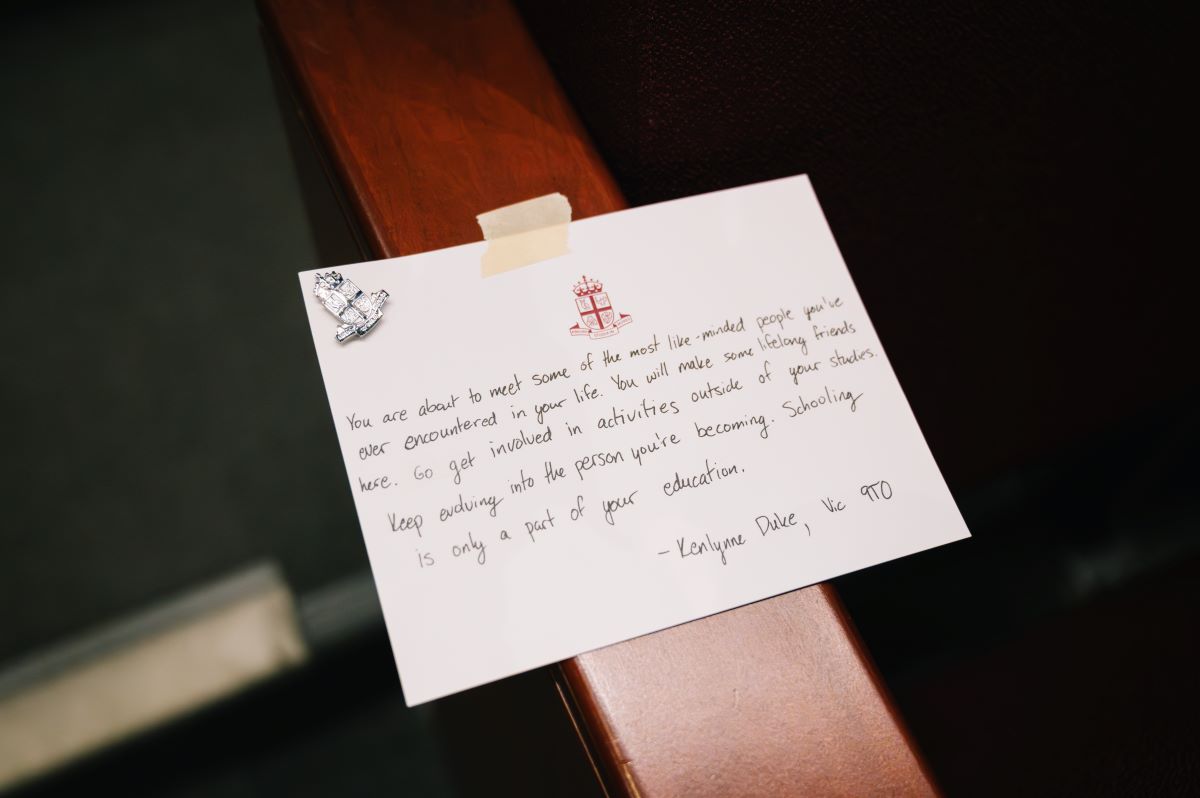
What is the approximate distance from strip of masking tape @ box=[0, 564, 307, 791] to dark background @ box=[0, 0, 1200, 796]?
27 millimetres

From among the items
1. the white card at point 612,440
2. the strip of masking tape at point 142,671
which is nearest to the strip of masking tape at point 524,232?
the white card at point 612,440

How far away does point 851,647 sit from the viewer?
402 millimetres

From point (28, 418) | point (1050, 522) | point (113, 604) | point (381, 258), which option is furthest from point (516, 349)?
point (28, 418)

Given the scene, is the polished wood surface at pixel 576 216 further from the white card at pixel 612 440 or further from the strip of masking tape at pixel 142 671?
the strip of masking tape at pixel 142 671

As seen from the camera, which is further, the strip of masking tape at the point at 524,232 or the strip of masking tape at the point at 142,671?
the strip of masking tape at the point at 142,671

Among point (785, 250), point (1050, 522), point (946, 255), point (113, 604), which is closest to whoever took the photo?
point (785, 250)

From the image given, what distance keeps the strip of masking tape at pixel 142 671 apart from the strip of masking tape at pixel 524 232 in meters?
0.66

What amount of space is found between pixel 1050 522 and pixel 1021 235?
16.1 inches

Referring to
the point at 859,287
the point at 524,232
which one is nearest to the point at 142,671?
the point at 524,232

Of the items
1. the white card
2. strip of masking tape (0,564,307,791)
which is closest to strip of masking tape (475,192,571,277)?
the white card

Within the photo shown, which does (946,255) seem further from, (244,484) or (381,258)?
(244,484)

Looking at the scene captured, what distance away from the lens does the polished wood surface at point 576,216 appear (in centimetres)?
38

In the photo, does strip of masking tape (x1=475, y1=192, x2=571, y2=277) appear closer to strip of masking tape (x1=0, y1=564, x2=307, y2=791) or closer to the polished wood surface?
the polished wood surface

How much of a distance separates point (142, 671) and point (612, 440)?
799 mm
